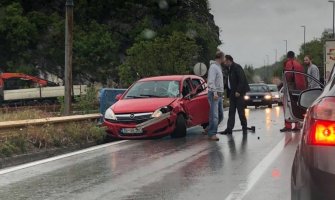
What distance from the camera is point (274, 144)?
1149 cm

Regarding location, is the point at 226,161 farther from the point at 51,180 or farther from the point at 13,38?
the point at 13,38

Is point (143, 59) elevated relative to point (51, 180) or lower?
elevated

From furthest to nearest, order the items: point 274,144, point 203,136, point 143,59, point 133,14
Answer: point 133,14, point 143,59, point 203,136, point 274,144

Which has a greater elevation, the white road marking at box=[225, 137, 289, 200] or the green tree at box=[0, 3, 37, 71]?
the green tree at box=[0, 3, 37, 71]

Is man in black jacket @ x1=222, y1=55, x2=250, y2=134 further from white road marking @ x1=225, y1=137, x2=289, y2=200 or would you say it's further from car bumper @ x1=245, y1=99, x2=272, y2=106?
car bumper @ x1=245, y1=99, x2=272, y2=106

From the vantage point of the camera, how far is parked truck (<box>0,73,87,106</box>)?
36.1 metres

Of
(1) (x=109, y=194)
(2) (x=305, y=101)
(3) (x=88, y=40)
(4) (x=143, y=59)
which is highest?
(3) (x=88, y=40)

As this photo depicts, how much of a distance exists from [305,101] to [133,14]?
5301cm

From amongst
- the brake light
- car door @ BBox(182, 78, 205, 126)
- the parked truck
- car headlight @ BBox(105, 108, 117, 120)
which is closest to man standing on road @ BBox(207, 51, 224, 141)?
car door @ BBox(182, 78, 205, 126)

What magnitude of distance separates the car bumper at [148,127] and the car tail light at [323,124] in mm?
9253

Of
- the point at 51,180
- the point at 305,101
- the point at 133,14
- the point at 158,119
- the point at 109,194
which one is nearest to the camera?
the point at 305,101

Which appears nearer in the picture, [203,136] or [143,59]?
[203,136]

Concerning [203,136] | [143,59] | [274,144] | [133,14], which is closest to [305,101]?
[274,144]

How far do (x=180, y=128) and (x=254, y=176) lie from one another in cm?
545
